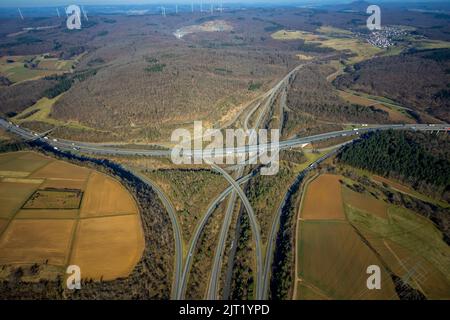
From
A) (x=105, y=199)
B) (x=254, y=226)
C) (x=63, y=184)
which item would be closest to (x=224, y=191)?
(x=254, y=226)

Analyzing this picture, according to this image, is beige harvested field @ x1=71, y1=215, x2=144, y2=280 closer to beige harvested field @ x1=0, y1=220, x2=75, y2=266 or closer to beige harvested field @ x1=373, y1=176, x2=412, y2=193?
beige harvested field @ x1=0, y1=220, x2=75, y2=266

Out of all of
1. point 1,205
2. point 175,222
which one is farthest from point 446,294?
point 1,205

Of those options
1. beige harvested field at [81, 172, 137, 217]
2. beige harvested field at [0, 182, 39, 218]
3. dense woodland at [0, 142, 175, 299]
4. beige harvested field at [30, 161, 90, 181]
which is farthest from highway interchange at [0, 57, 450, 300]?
beige harvested field at [0, 182, 39, 218]

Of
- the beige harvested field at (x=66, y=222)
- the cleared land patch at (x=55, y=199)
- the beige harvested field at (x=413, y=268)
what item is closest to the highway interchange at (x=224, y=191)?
the beige harvested field at (x=66, y=222)

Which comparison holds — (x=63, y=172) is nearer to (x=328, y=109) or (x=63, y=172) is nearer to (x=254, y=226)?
(x=254, y=226)

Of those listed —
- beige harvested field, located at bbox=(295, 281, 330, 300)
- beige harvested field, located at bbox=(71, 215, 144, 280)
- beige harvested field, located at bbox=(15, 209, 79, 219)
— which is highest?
beige harvested field, located at bbox=(15, 209, 79, 219)
